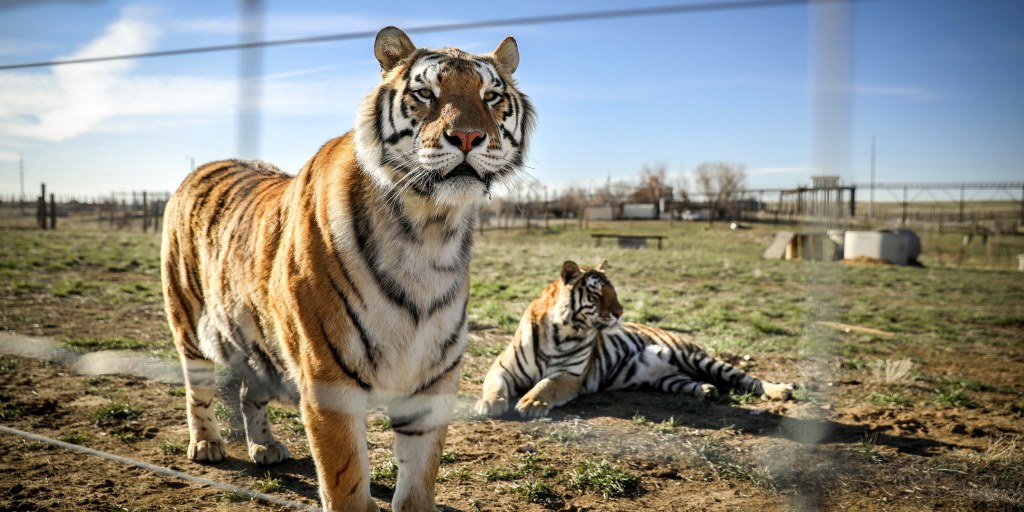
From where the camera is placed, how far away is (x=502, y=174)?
248 cm

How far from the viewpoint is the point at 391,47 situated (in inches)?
101

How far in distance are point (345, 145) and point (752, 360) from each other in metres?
4.76

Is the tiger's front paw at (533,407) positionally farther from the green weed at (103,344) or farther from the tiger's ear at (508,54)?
the green weed at (103,344)

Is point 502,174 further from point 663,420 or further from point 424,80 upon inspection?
point 663,420

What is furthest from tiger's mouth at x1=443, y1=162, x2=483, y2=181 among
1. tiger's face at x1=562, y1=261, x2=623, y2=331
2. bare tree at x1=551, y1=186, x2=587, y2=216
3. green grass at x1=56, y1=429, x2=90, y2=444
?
bare tree at x1=551, y1=186, x2=587, y2=216

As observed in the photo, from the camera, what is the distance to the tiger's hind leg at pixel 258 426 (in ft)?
11.5

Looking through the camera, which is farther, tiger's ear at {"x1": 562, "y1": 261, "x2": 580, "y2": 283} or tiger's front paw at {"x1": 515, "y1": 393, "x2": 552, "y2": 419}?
tiger's ear at {"x1": 562, "y1": 261, "x2": 580, "y2": 283}

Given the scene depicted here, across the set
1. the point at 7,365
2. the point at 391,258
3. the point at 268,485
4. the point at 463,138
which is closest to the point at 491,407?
the point at 268,485

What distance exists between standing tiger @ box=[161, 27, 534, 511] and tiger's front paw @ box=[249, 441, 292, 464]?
Answer: 0.93 metres

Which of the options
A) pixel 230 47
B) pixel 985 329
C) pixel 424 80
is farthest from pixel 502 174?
pixel 985 329

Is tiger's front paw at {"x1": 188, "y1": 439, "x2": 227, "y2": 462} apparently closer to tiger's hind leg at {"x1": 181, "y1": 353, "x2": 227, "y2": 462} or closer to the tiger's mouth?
tiger's hind leg at {"x1": 181, "y1": 353, "x2": 227, "y2": 462}

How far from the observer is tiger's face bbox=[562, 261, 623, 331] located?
481cm

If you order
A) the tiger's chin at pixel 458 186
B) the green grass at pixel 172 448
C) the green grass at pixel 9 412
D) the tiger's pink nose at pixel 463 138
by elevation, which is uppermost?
the tiger's pink nose at pixel 463 138

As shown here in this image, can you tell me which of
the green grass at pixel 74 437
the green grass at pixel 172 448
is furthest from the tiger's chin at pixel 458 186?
the green grass at pixel 74 437
